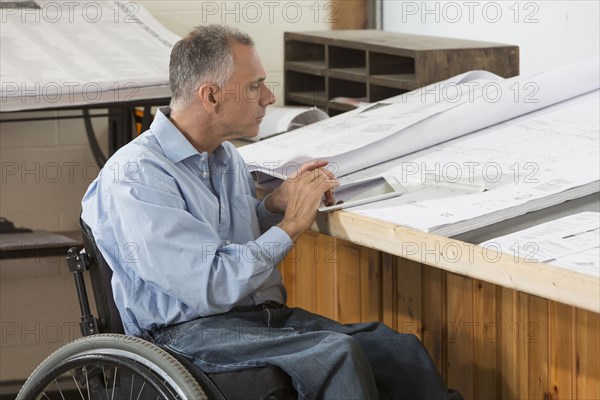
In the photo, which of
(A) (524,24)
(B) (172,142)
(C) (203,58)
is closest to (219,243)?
(B) (172,142)

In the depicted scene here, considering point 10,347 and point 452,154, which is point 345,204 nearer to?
point 452,154

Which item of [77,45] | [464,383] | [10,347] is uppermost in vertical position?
[77,45]

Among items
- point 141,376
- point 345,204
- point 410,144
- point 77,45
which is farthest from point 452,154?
point 77,45

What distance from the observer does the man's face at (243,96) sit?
1.89 meters

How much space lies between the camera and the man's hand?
182 centimetres

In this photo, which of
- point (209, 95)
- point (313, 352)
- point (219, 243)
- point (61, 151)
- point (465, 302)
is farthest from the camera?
point (61, 151)

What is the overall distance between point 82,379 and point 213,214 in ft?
1.23

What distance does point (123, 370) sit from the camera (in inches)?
66.8

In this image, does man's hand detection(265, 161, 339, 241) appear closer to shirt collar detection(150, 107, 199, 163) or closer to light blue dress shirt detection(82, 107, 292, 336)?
light blue dress shirt detection(82, 107, 292, 336)

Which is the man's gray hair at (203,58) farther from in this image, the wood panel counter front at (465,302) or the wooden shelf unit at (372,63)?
the wooden shelf unit at (372,63)

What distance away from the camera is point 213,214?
186cm

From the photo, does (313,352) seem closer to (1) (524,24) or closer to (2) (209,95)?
(2) (209,95)

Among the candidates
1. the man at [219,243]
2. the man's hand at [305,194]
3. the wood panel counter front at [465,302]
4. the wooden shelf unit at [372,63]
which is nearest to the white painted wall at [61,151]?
the wooden shelf unit at [372,63]

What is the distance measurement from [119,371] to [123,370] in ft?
0.28
